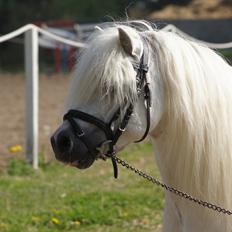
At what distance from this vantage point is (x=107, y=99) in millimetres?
2762

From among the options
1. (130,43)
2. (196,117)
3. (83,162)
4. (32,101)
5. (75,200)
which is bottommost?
(75,200)

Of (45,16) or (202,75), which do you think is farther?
(45,16)

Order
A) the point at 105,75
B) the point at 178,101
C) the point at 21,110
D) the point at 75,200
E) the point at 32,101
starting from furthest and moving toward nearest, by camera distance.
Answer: the point at 21,110 < the point at 32,101 < the point at 75,200 < the point at 178,101 < the point at 105,75

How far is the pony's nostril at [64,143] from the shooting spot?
275 centimetres

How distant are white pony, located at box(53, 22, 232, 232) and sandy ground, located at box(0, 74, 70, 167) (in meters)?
2.46

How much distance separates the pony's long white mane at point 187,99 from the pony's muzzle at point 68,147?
0.50ft

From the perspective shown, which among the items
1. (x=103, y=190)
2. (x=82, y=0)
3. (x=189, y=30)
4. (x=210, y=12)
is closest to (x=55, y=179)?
(x=103, y=190)

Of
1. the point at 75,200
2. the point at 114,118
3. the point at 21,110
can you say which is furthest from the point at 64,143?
the point at 21,110

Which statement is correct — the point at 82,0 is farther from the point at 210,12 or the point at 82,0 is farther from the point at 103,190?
the point at 103,190

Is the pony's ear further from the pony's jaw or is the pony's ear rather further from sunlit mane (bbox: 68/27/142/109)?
the pony's jaw

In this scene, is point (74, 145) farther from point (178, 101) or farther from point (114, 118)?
point (178, 101)

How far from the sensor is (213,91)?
9.43ft

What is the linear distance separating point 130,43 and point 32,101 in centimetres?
468

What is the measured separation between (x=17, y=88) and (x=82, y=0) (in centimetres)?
1449
